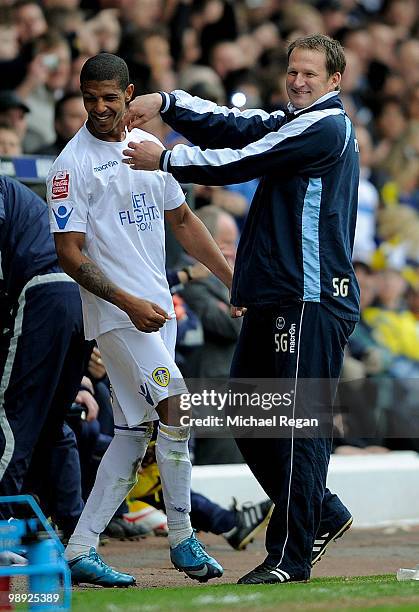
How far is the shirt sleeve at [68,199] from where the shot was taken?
633 centimetres

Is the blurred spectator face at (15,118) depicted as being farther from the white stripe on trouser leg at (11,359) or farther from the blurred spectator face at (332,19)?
the blurred spectator face at (332,19)

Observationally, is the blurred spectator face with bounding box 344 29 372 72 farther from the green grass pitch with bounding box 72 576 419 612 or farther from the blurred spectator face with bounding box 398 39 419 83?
the green grass pitch with bounding box 72 576 419 612

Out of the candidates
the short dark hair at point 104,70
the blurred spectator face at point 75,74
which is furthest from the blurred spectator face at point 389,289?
the short dark hair at point 104,70

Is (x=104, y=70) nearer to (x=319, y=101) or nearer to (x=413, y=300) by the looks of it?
(x=319, y=101)

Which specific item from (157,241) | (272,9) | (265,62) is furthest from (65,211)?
(272,9)

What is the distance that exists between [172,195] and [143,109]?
55cm

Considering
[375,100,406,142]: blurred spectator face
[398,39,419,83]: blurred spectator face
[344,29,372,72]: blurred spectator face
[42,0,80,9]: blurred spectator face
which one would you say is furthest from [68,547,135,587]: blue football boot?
[398,39,419,83]: blurred spectator face

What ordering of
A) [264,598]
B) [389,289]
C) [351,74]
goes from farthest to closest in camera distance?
1. [351,74]
2. [389,289]
3. [264,598]

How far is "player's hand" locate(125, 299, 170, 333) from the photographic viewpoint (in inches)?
244

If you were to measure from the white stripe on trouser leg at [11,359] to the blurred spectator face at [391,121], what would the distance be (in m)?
9.97

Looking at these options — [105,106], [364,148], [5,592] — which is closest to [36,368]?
[105,106]

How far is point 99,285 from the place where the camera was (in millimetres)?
6277

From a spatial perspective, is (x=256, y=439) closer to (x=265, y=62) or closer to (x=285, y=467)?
(x=285, y=467)

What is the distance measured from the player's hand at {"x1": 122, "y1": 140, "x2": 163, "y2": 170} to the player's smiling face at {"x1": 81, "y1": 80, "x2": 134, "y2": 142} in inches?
10.8
